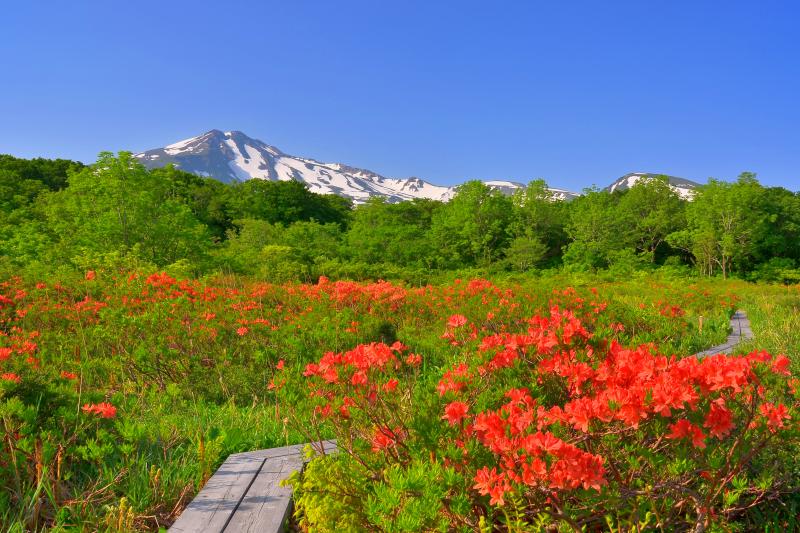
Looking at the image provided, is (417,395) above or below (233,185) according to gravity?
below

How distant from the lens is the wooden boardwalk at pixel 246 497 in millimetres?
2166

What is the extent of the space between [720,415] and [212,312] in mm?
5759

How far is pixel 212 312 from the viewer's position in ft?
20.0

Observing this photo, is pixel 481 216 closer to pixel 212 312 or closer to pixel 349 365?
pixel 212 312

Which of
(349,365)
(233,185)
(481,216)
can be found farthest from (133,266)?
(233,185)

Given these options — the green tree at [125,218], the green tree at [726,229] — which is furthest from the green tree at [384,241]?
the green tree at [726,229]

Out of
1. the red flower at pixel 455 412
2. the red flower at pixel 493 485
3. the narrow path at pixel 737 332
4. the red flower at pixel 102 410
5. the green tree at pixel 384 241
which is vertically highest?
the green tree at pixel 384 241

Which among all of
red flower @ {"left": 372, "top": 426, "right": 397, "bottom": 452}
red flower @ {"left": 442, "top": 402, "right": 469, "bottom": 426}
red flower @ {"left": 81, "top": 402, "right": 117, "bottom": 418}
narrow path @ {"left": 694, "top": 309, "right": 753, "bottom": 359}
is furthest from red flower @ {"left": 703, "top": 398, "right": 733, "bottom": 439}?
narrow path @ {"left": 694, "top": 309, "right": 753, "bottom": 359}

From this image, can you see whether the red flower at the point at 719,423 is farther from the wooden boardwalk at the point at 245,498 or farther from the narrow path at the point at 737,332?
the narrow path at the point at 737,332

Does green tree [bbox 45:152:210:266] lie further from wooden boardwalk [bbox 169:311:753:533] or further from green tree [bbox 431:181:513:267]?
green tree [bbox 431:181:513:267]

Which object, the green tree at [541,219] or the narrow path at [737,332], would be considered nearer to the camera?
the narrow path at [737,332]

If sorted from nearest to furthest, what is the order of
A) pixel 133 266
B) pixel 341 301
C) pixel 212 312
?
pixel 212 312 < pixel 341 301 < pixel 133 266

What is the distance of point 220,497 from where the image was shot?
2389mm

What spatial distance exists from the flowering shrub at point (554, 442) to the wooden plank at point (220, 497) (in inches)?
16.6
